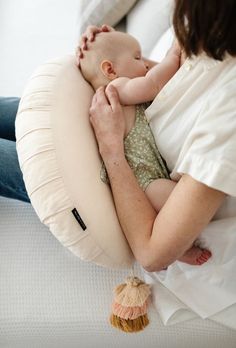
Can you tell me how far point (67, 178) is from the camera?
2.63ft

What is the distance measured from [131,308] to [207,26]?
54 centimetres

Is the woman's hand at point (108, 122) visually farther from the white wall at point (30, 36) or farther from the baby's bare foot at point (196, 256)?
the white wall at point (30, 36)

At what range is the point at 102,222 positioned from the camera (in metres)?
0.81

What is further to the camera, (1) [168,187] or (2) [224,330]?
(2) [224,330]

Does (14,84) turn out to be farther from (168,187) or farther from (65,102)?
(168,187)

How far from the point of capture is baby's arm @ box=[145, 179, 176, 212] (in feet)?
2.70

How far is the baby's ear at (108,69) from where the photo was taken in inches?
37.5

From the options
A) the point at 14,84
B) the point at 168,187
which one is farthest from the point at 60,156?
the point at 14,84

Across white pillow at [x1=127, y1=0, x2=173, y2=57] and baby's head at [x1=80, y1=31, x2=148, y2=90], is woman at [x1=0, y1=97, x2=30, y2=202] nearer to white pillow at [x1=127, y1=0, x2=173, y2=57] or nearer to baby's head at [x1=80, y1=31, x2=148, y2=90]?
baby's head at [x1=80, y1=31, x2=148, y2=90]

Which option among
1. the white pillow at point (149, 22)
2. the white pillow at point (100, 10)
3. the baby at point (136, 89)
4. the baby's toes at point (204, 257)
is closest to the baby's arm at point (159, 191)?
the baby at point (136, 89)

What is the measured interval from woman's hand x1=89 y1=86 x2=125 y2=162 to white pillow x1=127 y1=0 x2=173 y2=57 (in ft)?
1.87

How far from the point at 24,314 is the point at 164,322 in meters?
0.29

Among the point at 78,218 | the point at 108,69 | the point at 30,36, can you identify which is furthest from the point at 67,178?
the point at 30,36

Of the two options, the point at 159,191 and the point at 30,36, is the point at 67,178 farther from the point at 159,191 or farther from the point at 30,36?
the point at 30,36
